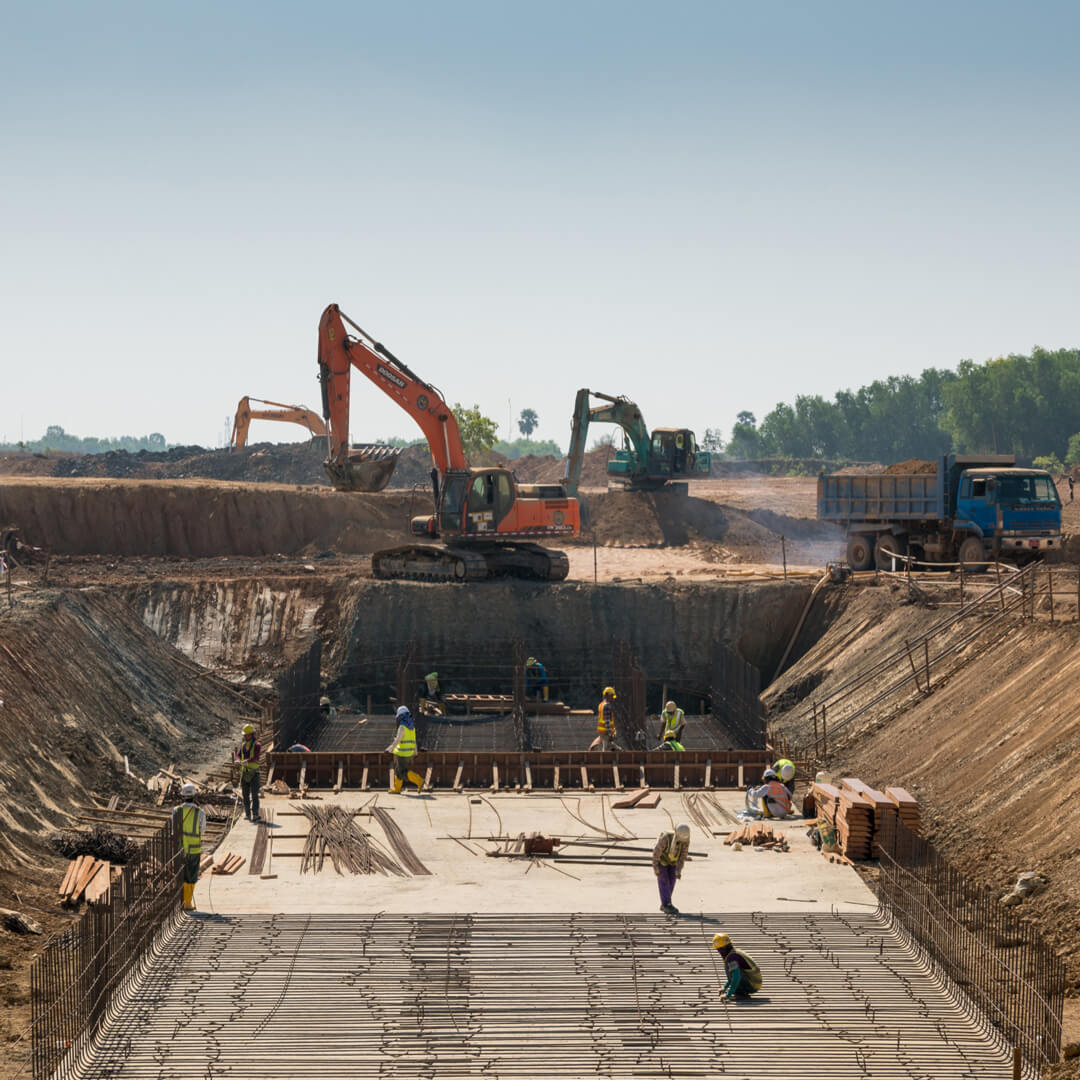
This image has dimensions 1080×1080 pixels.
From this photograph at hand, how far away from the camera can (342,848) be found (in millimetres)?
18109

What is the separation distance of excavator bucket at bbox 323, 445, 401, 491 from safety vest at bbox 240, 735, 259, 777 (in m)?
15.3

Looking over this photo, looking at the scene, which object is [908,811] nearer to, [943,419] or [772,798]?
[772,798]

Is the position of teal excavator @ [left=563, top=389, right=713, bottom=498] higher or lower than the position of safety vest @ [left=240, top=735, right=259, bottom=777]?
higher

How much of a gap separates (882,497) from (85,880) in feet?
82.1

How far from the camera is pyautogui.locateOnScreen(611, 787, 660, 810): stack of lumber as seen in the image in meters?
21.0

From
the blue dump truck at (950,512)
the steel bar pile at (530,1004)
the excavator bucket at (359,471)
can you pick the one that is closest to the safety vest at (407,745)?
the steel bar pile at (530,1004)

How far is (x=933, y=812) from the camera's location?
1947 cm

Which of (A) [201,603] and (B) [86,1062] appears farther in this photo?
(A) [201,603]

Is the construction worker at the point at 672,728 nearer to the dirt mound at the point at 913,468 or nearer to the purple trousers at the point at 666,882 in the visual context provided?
the purple trousers at the point at 666,882

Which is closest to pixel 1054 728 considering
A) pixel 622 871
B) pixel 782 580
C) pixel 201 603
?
pixel 622 871

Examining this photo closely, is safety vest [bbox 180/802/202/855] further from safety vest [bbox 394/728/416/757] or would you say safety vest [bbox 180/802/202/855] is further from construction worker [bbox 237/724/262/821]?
safety vest [bbox 394/728/416/757]

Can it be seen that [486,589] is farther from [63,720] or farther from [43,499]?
[43,499]

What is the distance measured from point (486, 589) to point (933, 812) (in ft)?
62.8

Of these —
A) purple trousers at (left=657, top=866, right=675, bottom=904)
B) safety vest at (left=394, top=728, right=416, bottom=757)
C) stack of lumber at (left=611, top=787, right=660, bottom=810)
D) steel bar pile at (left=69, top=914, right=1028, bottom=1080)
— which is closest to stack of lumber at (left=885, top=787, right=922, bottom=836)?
steel bar pile at (left=69, top=914, right=1028, bottom=1080)
